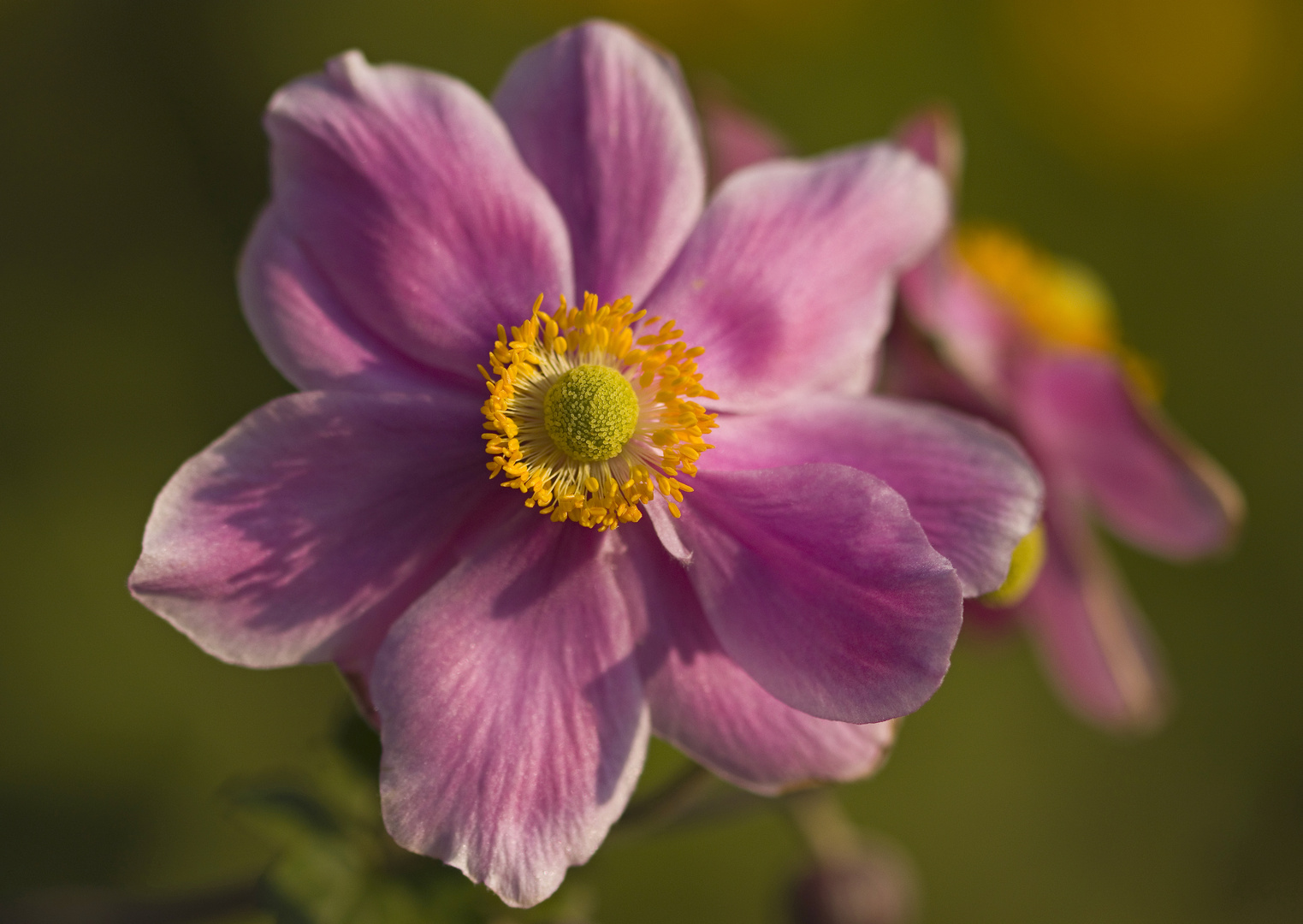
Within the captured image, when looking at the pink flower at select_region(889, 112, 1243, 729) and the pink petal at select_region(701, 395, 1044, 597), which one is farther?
the pink flower at select_region(889, 112, 1243, 729)

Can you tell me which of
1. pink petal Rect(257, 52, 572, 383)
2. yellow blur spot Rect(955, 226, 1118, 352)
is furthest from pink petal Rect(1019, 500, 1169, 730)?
pink petal Rect(257, 52, 572, 383)

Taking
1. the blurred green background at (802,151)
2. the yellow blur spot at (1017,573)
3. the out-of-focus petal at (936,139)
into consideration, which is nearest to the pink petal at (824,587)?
the yellow blur spot at (1017,573)

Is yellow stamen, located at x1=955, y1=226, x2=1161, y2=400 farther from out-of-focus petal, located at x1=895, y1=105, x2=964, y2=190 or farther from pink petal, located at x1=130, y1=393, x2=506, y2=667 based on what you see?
pink petal, located at x1=130, y1=393, x2=506, y2=667

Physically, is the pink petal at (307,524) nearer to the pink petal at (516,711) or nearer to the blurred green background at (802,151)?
the pink petal at (516,711)

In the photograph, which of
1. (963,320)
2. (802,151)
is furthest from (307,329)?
(802,151)

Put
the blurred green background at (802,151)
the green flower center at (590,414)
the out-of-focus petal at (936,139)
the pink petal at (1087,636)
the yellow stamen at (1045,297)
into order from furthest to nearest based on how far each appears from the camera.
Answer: the blurred green background at (802,151) → the yellow stamen at (1045,297) → the pink petal at (1087,636) → the out-of-focus petal at (936,139) → the green flower center at (590,414)

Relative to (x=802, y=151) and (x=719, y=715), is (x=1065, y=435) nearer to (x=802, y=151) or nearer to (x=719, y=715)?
(x=719, y=715)
